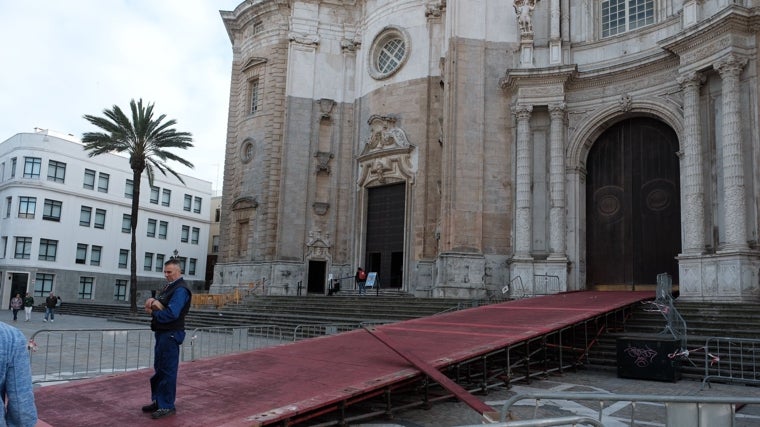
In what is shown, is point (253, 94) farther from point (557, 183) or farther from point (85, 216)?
point (85, 216)

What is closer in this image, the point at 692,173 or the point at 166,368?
the point at 166,368

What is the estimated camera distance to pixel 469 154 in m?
25.3

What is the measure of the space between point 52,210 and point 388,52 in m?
30.4

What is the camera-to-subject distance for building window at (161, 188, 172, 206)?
58791 mm

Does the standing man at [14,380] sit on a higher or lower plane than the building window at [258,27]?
lower

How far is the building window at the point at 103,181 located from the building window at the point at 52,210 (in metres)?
4.16

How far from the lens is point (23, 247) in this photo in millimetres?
46188

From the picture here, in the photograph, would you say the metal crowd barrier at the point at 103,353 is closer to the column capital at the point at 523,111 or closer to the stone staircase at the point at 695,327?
the stone staircase at the point at 695,327

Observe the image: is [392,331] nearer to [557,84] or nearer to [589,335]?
[589,335]

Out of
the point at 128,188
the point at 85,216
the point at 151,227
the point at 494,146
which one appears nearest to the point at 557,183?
the point at 494,146

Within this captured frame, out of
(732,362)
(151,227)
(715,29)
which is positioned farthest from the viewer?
(151,227)

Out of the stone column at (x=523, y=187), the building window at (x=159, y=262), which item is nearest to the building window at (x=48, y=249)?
the building window at (x=159, y=262)

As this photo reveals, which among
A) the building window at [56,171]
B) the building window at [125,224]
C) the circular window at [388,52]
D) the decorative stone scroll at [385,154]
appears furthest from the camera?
the building window at [125,224]

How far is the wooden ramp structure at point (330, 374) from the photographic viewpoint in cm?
696
